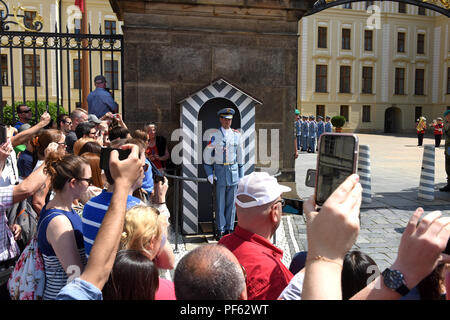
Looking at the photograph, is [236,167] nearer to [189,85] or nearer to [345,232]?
[189,85]

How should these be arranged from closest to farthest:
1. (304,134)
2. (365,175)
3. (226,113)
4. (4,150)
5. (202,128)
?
(4,150)
(226,113)
(202,128)
(365,175)
(304,134)

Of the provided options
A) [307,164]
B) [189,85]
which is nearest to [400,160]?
[307,164]

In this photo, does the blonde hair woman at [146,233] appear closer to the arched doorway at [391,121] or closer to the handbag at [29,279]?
the handbag at [29,279]

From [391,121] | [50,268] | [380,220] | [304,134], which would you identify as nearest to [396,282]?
[50,268]

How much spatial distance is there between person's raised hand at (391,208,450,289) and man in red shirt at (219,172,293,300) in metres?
1.00

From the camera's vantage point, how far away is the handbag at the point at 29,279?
241cm

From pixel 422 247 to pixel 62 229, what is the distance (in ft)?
6.21

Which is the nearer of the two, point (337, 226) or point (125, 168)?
point (337, 226)

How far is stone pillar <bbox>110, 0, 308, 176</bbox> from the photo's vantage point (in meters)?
6.88

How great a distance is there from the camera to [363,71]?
41.8 meters

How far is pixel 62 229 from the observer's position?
2.46 metres

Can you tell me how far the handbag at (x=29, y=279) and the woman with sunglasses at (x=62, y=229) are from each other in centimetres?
3

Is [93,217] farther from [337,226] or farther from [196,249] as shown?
[337,226]

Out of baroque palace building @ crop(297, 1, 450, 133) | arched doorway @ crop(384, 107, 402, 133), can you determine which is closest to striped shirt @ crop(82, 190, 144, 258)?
baroque palace building @ crop(297, 1, 450, 133)
